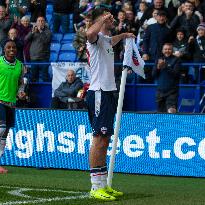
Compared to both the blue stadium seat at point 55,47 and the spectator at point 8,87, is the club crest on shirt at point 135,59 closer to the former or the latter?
the spectator at point 8,87

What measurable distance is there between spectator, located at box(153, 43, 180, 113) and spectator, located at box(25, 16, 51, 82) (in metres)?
4.05

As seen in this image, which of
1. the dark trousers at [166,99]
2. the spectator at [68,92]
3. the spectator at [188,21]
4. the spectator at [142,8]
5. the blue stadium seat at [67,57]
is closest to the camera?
the dark trousers at [166,99]

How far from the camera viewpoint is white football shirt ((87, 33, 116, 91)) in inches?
400

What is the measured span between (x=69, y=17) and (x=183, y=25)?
185 inches

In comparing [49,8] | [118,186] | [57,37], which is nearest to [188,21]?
[57,37]

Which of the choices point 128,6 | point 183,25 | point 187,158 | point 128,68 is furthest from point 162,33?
point 128,68

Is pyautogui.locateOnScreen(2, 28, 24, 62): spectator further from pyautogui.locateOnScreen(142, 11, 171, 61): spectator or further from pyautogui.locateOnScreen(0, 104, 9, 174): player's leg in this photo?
pyautogui.locateOnScreen(0, 104, 9, 174): player's leg

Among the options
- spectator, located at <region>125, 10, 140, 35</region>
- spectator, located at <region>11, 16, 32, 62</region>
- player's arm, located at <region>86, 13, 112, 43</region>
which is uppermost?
player's arm, located at <region>86, 13, 112, 43</region>

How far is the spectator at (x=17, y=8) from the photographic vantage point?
22.2 metres

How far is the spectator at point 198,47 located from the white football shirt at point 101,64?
7039 mm

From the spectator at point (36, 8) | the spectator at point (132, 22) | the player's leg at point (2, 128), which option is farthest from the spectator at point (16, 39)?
the player's leg at point (2, 128)

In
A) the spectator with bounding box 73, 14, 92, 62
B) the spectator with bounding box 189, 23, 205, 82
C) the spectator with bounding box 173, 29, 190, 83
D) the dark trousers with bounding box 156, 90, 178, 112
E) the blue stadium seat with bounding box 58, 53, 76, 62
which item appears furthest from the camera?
the blue stadium seat with bounding box 58, 53, 76, 62

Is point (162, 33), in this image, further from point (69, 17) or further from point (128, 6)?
point (69, 17)

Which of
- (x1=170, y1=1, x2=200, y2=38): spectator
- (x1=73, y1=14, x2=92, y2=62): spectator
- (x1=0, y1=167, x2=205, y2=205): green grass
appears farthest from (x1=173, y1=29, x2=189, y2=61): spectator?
(x1=0, y1=167, x2=205, y2=205): green grass
